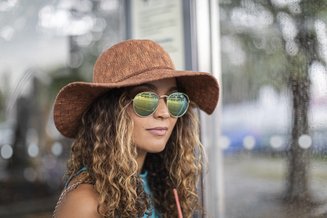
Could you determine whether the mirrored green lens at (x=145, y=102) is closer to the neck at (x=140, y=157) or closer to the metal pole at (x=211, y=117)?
the neck at (x=140, y=157)

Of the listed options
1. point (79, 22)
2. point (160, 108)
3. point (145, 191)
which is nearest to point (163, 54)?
point (160, 108)

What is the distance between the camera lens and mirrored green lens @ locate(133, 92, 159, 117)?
163 centimetres

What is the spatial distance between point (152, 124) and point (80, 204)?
32 cm

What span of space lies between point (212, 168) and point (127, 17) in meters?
0.97

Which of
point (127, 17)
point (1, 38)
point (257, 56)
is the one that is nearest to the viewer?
point (257, 56)

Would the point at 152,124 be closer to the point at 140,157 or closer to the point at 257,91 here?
the point at 140,157

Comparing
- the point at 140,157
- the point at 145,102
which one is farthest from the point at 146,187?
the point at 145,102

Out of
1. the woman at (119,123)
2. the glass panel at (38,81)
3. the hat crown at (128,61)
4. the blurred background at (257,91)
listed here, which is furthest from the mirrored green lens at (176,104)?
the glass panel at (38,81)

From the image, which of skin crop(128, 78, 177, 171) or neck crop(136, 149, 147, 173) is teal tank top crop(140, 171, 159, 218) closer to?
neck crop(136, 149, 147, 173)

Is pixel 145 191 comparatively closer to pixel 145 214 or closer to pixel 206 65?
pixel 145 214

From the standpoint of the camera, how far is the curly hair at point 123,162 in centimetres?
163

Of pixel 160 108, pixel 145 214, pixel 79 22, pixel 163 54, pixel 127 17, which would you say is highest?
pixel 79 22

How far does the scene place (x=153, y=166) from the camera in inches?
77.0

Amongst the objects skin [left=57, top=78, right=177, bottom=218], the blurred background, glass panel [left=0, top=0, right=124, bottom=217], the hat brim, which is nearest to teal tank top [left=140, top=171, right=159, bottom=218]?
skin [left=57, top=78, right=177, bottom=218]
